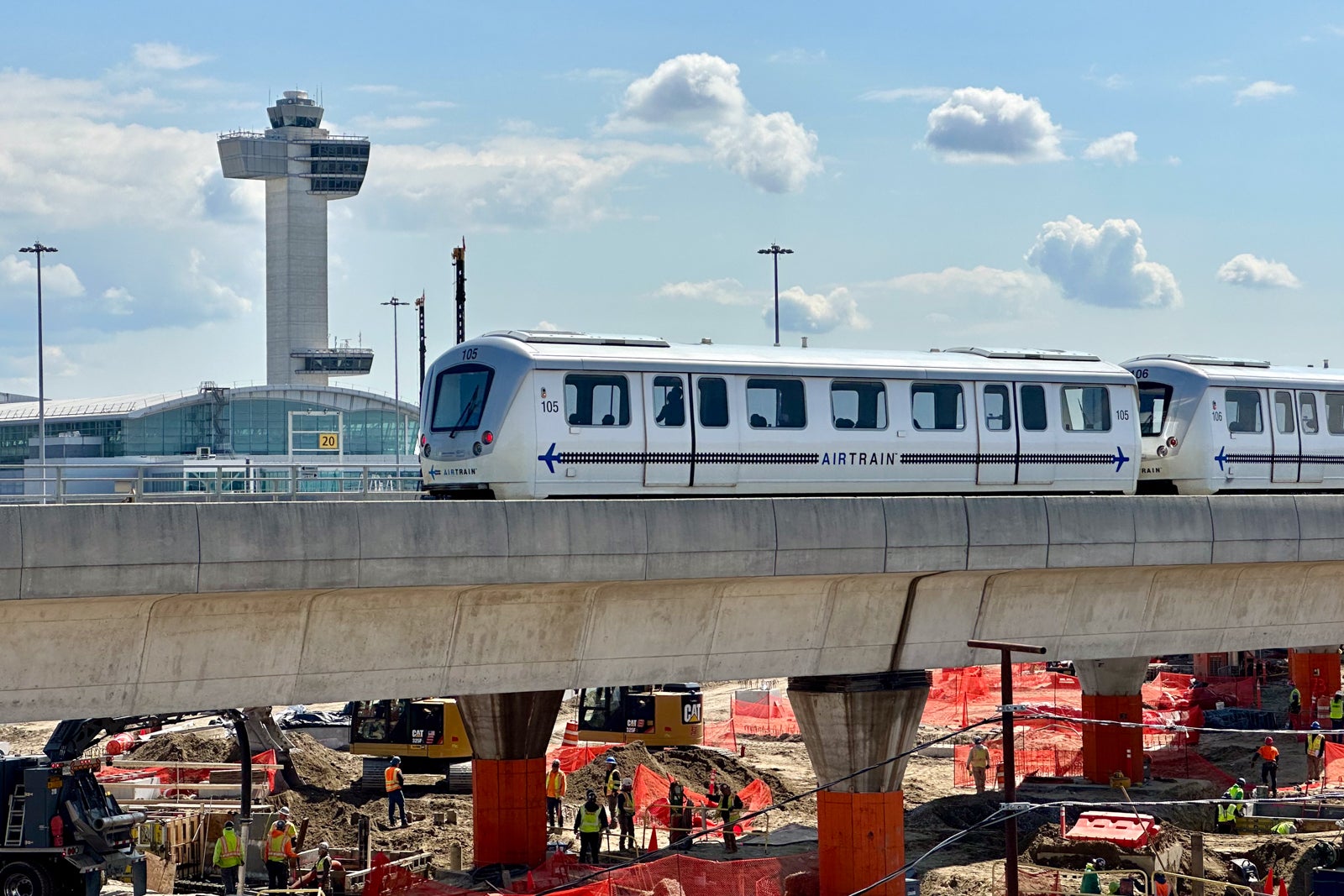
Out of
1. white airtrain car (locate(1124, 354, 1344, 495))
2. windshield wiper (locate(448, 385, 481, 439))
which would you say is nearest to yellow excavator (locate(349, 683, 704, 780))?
white airtrain car (locate(1124, 354, 1344, 495))

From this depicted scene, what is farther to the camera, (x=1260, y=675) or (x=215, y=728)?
(x=1260, y=675)

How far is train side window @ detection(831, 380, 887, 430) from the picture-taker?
76.7 feet

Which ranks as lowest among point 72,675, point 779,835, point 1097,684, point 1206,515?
point 779,835

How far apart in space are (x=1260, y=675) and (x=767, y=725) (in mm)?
19741

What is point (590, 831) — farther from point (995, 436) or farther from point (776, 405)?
point (995, 436)

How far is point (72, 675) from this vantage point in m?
16.7

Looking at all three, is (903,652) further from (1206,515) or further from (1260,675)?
(1260,675)

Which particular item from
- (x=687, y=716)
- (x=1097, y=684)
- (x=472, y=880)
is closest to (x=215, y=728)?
(x=687, y=716)

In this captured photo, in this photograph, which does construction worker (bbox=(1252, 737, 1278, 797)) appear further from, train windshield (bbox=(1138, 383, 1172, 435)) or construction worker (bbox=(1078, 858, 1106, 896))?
construction worker (bbox=(1078, 858, 1106, 896))

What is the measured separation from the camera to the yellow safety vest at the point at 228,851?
2600cm

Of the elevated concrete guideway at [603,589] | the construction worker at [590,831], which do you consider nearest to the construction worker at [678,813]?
the construction worker at [590,831]

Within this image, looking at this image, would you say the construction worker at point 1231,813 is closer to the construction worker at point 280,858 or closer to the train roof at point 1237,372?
the train roof at point 1237,372

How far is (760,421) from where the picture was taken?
22.6 m

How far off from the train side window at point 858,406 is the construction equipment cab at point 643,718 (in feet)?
51.3
